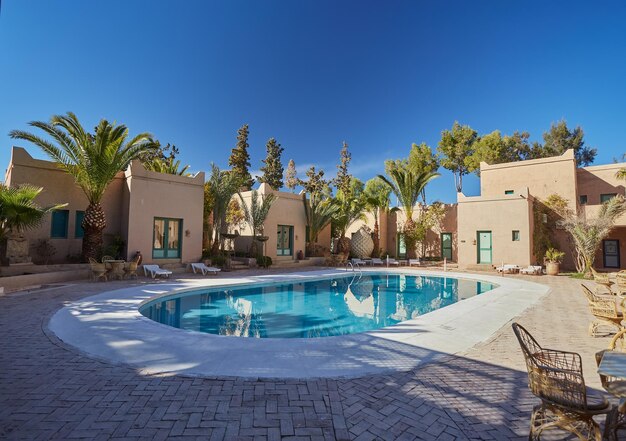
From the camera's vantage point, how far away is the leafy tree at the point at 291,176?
140ft

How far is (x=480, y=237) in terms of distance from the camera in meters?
20.3

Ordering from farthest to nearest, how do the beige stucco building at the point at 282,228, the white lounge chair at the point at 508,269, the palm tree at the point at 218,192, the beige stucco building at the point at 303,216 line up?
the beige stucco building at the point at 282,228, the palm tree at the point at 218,192, the white lounge chair at the point at 508,269, the beige stucco building at the point at 303,216

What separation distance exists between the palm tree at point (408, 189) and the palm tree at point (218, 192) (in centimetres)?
1108

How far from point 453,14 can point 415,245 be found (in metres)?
15.5

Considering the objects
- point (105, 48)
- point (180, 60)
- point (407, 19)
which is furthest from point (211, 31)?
point (407, 19)

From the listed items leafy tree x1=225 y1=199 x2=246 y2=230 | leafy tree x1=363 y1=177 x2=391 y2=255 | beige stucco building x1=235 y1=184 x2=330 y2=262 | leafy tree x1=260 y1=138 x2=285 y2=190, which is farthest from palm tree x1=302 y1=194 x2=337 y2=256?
leafy tree x1=260 y1=138 x2=285 y2=190

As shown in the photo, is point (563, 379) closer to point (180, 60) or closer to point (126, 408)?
point (126, 408)

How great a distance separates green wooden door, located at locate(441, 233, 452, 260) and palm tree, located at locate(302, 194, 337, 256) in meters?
8.87

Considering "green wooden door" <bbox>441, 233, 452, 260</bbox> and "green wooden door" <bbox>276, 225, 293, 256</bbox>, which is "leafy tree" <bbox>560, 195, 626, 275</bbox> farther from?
"green wooden door" <bbox>276, 225, 293, 256</bbox>

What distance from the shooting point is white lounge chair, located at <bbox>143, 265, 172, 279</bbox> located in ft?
45.6

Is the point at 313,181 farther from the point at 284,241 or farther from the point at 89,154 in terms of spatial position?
the point at 89,154

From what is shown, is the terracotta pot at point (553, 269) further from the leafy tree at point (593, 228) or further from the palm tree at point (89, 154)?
the palm tree at point (89, 154)

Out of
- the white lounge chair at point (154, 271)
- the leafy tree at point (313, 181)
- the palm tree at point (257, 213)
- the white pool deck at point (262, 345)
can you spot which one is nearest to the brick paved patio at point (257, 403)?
the white pool deck at point (262, 345)

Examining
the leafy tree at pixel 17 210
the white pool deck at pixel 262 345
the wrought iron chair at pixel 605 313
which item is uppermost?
the leafy tree at pixel 17 210
